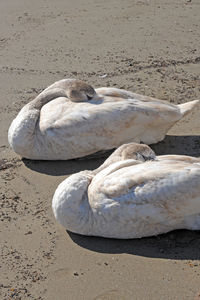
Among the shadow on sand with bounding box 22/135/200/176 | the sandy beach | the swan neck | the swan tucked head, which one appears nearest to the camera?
the sandy beach

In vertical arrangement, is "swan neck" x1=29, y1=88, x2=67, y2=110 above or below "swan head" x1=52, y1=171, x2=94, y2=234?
above

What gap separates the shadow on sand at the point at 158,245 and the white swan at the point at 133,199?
8 centimetres

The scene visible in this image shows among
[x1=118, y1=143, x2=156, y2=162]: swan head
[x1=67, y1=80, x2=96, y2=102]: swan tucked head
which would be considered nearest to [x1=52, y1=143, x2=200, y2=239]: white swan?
[x1=118, y1=143, x2=156, y2=162]: swan head

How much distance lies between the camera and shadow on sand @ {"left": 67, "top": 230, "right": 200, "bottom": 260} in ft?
16.9

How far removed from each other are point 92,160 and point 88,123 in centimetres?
56

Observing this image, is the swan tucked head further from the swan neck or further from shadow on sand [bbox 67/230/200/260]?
shadow on sand [bbox 67/230/200/260]

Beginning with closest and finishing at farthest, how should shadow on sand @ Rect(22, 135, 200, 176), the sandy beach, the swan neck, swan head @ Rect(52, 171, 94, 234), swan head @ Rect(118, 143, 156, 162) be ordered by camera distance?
the sandy beach < swan head @ Rect(52, 171, 94, 234) < swan head @ Rect(118, 143, 156, 162) < shadow on sand @ Rect(22, 135, 200, 176) < the swan neck

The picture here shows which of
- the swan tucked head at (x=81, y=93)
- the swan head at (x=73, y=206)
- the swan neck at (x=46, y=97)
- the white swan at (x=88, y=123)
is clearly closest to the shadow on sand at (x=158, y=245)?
the swan head at (x=73, y=206)

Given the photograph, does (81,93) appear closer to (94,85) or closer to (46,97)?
(46,97)

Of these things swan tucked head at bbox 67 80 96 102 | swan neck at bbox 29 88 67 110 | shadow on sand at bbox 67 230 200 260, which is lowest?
shadow on sand at bbox 67 230 200 260

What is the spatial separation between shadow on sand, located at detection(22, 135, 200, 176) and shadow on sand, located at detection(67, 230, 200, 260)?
5.06 ft

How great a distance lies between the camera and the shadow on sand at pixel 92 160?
6910mm

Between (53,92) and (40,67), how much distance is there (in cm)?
250

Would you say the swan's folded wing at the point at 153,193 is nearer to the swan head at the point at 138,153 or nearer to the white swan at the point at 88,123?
the swan head at the point at 138,153
